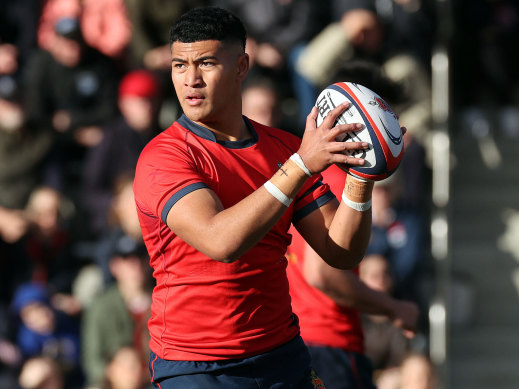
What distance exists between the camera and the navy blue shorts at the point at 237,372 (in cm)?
338

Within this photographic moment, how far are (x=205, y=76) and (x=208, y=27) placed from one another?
18cm

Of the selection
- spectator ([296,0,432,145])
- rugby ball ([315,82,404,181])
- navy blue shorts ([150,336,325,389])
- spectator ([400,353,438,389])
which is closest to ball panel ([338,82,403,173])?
rugby ball ([315,82,404,181])

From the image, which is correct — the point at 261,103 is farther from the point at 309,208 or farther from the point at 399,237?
the point at 309,208

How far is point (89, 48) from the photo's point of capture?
28.8 ft

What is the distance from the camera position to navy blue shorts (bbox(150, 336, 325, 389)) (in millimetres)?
3375

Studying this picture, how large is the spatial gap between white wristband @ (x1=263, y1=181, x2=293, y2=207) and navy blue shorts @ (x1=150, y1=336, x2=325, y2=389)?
645mm

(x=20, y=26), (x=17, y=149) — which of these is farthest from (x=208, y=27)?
(x=20, y=26)

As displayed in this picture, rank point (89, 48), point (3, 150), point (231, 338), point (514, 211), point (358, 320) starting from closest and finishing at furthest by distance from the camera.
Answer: point (231, 338)
point (358, 320)
point (3, 150)
point (89, 48)
point (514, 211)

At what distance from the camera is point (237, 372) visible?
3404mm

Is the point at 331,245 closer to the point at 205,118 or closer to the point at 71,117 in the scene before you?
the point at 205,118

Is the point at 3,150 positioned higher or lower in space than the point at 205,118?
lower

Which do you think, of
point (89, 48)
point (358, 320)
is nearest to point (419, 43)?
point (89, 48)

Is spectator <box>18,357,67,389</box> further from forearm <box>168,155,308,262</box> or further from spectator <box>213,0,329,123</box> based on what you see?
forearm <box>168,155,308,262</box>

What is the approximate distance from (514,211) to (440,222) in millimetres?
1496
